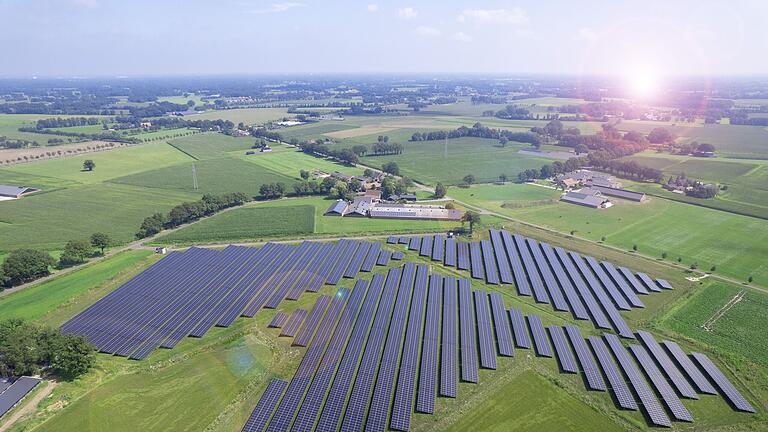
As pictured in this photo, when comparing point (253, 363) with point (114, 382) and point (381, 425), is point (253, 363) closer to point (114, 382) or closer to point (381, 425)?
point (114, 382)

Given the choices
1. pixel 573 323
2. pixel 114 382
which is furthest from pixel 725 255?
pixel 114 382

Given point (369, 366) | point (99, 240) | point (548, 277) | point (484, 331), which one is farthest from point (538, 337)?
point (99, 240)

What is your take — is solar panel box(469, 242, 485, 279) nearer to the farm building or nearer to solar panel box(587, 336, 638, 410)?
solar panel box(587, 336, 638, 410)

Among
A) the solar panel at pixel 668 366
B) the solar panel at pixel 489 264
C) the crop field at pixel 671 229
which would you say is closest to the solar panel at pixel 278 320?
the solar panel at pixel 489 264

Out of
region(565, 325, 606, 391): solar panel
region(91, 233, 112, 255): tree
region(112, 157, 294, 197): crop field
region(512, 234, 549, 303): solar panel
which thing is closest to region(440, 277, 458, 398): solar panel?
region(512, 234, 549, 303): solar panel

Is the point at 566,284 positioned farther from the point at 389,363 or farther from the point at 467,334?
the point at 389,363

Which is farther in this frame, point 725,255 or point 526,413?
point 725,255
